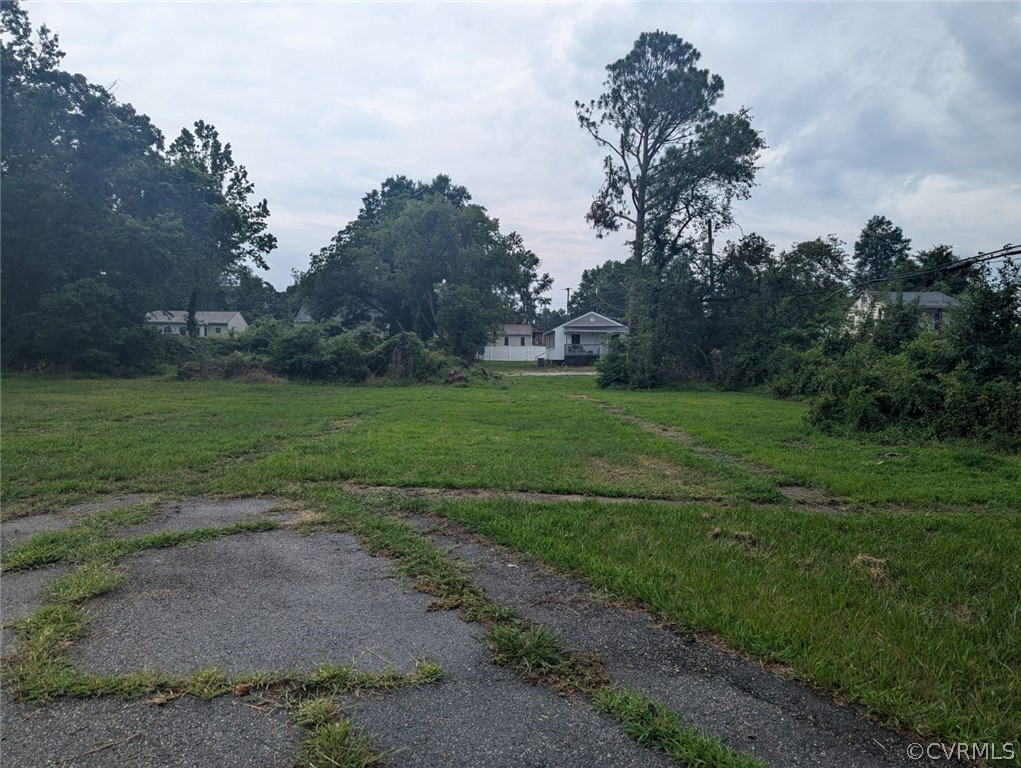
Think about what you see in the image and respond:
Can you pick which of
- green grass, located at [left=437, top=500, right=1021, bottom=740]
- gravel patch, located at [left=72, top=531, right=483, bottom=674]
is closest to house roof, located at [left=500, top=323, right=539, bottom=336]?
green grass, located at [left=437, top=500, right=1021, bottom=740]

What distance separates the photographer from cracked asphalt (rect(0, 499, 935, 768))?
6.79 feet

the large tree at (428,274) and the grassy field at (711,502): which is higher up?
the large tree at (428,274)

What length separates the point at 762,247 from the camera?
22828mm

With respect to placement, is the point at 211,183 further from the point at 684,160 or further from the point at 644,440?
the point at 644,440

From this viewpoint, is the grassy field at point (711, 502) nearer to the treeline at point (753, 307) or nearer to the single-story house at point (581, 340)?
the treeline at point (753, 307)

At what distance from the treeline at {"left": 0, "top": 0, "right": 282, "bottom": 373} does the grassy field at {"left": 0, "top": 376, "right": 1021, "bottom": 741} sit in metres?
9.95

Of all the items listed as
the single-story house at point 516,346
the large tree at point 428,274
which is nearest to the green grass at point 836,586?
the large tree at point 428,274

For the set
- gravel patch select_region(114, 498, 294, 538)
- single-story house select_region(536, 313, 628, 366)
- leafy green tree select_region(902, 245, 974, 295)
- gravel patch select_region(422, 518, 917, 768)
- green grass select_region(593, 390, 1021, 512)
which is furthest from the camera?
single-story house select_region(536, 313, 628, 366)

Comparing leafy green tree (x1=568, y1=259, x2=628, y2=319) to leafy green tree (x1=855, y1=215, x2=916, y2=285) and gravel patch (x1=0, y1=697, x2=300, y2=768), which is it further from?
gravel patch (x1=0, y1=697, x2=300, y2=768)

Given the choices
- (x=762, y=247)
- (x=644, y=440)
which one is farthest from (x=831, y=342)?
(x=644, y=440)

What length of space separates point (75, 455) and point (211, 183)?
78.0ft

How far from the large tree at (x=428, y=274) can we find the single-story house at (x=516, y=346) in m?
13.2

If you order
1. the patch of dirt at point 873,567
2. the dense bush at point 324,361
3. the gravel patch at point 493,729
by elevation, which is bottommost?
the gravel patch at point 493,729

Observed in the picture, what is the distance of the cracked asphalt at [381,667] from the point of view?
2070 mm
